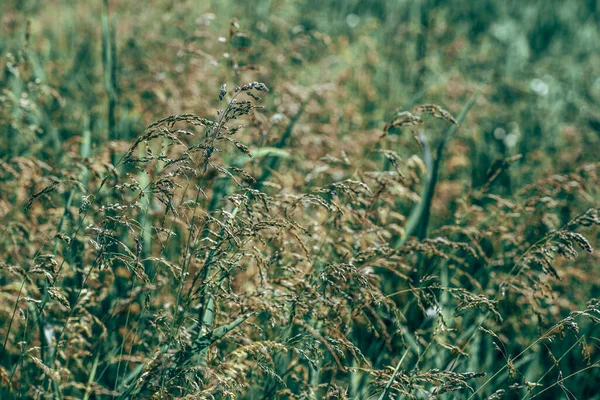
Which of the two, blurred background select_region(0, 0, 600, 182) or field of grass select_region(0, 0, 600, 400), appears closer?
field of grass select_region(0, 0, 600, 400)

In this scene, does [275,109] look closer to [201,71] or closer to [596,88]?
[201,71]

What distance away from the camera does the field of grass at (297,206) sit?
5.33 ft

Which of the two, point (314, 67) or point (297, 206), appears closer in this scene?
point (297, 206)

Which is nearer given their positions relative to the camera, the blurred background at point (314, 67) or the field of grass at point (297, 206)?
the field of grass at point (297, 206)

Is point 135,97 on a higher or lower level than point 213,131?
lower

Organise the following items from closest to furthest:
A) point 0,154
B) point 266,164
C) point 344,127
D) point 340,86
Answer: point 266,164 → point 0,154 → point 344,127 → point 340,86

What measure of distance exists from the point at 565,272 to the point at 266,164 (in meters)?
1.49

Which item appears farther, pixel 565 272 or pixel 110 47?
pixel 110 47

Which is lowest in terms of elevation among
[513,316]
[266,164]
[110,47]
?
[513,316]

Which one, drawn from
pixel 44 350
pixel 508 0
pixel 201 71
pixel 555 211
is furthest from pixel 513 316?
pixel 508 0

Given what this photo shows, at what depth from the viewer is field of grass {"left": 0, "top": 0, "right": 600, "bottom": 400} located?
64.0 inches

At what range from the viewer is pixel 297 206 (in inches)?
70.6

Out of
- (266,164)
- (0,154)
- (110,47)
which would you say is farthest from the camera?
(0,154)

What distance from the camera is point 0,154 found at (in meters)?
3.18
